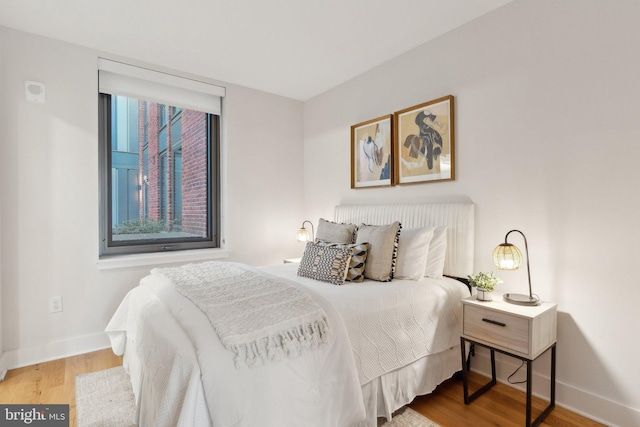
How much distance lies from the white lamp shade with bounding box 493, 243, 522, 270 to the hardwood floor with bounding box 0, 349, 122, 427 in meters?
2.60

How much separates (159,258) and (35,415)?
1.46 m

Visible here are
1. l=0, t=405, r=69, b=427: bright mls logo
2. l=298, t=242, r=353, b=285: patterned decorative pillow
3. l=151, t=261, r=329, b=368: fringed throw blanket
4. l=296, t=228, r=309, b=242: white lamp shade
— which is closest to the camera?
l=151, t=261, r=329, b=368: fringed throw blanket

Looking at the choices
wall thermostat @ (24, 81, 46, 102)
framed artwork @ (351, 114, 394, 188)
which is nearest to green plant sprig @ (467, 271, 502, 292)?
framed artwork @ (351, 114, 394, 188)

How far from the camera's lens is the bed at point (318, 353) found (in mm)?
1187

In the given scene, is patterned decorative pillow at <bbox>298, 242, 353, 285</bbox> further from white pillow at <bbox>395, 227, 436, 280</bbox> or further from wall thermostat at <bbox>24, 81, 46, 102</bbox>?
wall thermostat at <bbox>24, 81, 46, 102</bbox>

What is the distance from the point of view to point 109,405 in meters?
1.94

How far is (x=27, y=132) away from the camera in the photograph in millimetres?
2500

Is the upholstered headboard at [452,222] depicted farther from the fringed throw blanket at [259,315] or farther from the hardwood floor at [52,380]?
the hardwood floor at [52,380]

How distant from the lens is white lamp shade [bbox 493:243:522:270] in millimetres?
1890

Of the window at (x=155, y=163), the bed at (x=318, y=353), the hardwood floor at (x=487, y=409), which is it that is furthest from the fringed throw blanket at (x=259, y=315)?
the window at (x=155, y=163)

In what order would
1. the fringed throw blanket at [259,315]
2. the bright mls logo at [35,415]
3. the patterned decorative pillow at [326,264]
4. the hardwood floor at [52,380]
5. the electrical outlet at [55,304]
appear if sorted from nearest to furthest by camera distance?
the fringed throw blanket at [259,315], the bright mls logo at [35,415], the hardwood floor at [52,380], the patterned decorative pillow at [326,264], the electrical outlet at [55,304]

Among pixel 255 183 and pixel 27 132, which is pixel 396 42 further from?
pixel 27 132

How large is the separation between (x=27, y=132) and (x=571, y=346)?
4.07 meters

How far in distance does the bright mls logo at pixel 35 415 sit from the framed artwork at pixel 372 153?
108 inches
